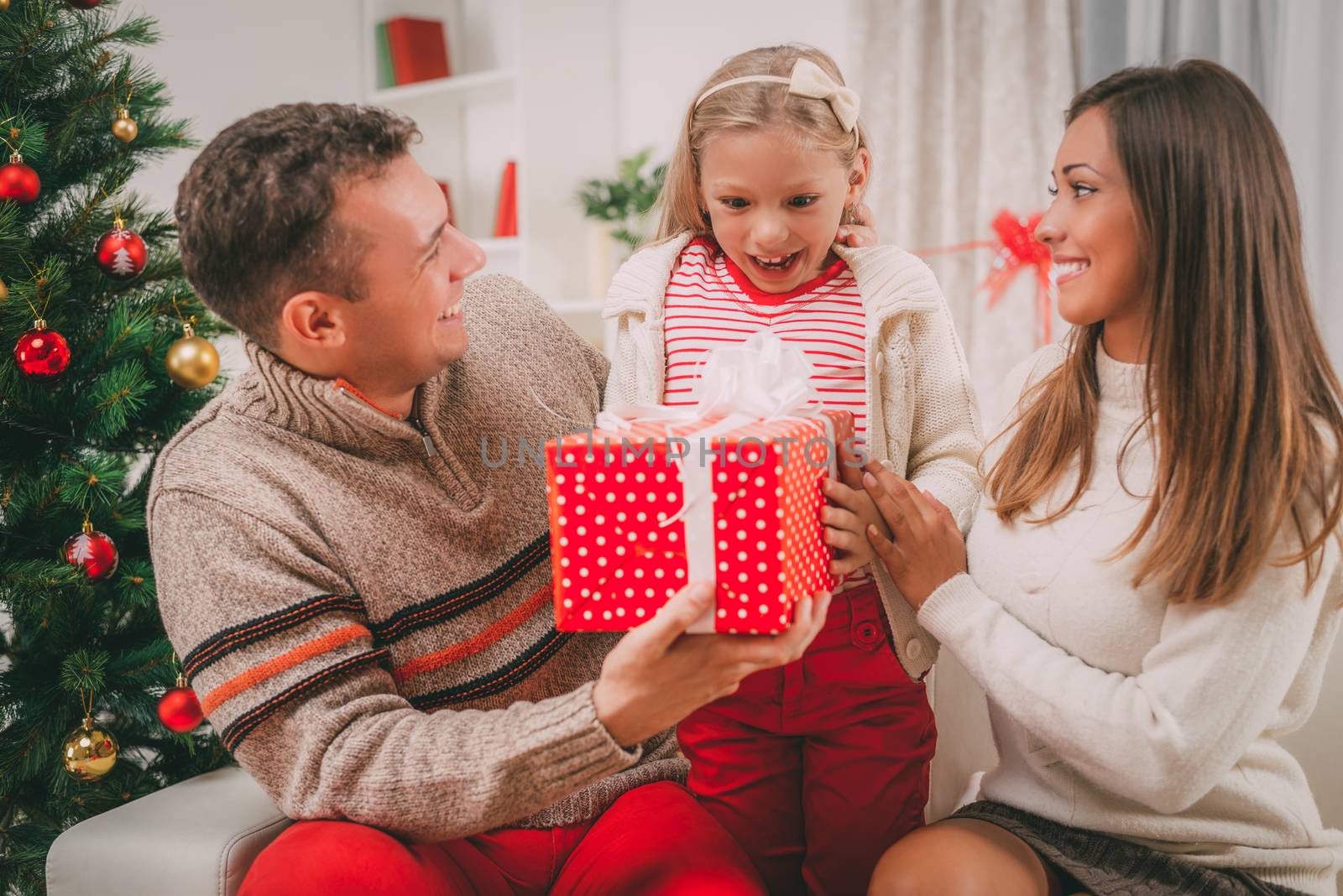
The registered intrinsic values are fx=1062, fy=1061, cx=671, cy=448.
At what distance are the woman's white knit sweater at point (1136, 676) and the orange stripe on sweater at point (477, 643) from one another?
50 centimetres

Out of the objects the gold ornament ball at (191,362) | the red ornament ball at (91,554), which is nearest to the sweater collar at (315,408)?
the gold ornament ball at (191,362)

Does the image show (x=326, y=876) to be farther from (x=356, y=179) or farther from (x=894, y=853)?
(x=356, y=179)

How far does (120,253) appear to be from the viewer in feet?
5.51

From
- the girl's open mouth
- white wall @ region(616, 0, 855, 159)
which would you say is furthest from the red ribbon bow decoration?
the girl's open mouth

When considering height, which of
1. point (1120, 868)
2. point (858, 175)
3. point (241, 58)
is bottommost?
point (1120, 868)

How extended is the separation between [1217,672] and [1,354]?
1729 mm

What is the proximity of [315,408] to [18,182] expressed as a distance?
2.31 ft

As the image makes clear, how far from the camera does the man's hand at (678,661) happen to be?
1.05 m

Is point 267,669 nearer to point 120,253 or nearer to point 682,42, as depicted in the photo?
point 120,253

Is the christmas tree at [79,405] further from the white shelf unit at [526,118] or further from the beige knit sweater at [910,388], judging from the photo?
the white shelf unit at [526,118]

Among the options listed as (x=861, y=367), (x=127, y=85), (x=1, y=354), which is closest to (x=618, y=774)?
(x=861, y=367)

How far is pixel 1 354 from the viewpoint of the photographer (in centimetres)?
164

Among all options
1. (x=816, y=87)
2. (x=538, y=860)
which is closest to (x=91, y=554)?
(x=538, y=860)

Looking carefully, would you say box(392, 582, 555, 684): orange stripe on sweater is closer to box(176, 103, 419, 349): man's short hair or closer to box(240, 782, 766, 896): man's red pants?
box(240, 782, 766, 896): man's red pants
